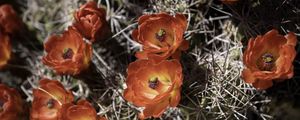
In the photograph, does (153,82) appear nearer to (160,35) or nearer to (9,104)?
(160,35)

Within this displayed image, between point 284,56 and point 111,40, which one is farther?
point 111,40

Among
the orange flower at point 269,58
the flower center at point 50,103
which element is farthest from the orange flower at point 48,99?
the orange flower at point 269,58

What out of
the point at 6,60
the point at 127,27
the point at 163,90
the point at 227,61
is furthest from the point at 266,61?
the point at 6,60

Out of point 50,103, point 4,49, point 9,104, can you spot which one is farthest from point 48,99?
point 4,49

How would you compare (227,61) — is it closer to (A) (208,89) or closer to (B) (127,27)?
(A) (208,89)

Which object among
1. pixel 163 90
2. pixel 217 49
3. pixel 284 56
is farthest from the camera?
pixel 217 49

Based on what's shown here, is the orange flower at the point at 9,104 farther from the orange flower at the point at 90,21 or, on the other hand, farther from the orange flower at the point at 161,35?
the orange flower at the point at 161,35
